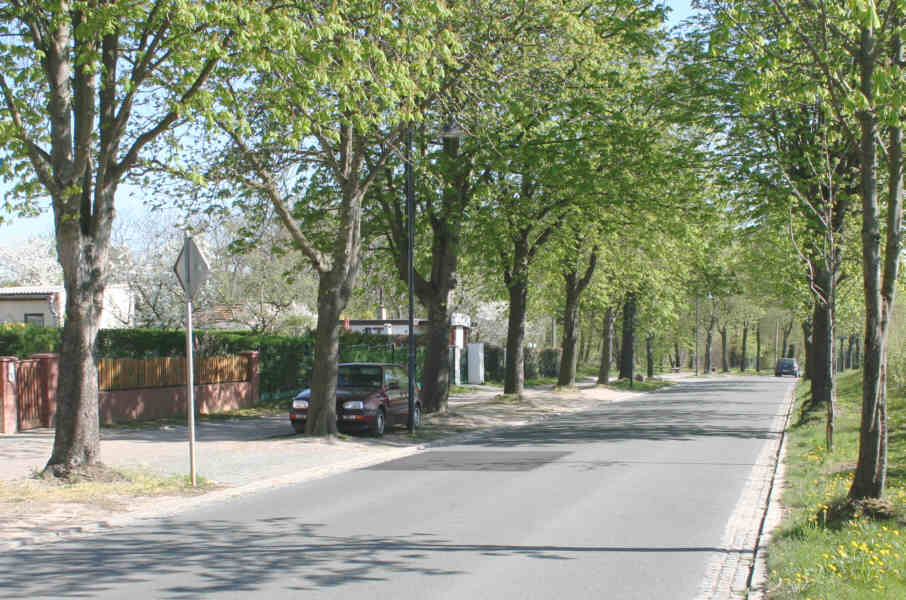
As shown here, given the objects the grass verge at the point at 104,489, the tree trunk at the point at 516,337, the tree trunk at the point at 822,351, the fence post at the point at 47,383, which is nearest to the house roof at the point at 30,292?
the tree trunk at the point at 516,337

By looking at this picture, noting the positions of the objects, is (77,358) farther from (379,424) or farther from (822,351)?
(822,351)

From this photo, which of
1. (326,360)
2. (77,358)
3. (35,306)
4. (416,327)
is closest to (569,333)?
(416,327)

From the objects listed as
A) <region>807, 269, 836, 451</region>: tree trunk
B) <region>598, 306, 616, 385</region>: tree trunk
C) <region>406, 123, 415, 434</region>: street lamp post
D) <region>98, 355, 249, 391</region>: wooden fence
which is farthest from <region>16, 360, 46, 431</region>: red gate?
<region>598, 306, 616, 385</region>: tree trunk

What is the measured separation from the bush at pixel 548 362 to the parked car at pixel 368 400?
112 ft

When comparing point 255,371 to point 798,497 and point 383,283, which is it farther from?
point 798,497

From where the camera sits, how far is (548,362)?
180 ft

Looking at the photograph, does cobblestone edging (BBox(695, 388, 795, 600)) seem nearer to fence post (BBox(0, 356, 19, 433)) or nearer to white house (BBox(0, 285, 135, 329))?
fence post (BBox(0, 356, 19, 433))

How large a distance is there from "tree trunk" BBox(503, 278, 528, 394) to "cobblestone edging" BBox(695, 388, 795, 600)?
52.1 feet

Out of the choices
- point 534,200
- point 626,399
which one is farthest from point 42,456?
point 626,399

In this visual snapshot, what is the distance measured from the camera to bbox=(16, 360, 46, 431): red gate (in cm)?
1689

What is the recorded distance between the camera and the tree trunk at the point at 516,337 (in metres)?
29.6

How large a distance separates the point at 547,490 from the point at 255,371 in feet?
49.3

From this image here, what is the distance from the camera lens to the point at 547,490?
1142 centimetres

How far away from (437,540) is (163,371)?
1416 cm
